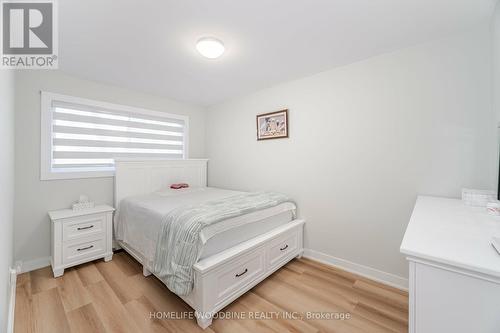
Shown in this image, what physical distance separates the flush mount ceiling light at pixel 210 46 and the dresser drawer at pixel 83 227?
227 centimetres

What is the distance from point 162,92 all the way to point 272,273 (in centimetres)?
302

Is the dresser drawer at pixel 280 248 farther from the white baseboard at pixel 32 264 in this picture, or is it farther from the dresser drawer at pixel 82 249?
the white baseboard at pixel 32 264

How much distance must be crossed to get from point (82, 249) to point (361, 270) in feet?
10.4

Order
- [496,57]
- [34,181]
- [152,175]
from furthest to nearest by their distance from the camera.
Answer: [152,175], [34,181], [496,57]

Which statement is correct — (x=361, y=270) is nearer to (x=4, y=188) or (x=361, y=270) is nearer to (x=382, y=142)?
(x=382, y=142)

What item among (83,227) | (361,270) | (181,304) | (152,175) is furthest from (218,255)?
(152,175)

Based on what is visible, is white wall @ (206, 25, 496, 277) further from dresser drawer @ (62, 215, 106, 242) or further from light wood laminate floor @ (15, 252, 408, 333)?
dresser drawer @ (62, 215, 106, 242)

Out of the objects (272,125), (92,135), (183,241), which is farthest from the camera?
(272,125)

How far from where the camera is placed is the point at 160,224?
1883 mm

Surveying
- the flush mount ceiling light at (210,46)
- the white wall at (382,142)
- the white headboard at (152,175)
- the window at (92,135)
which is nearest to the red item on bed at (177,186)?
the white headboard at (152,175)

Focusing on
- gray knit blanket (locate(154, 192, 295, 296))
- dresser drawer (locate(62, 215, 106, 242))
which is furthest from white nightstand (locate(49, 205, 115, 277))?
gray knit blanket (locate(154, 192, 295, 296))

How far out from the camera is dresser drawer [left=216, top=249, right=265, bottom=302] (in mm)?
1618

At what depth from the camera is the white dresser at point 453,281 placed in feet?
2.34

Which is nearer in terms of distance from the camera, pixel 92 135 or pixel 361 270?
pixel 361 270
